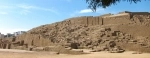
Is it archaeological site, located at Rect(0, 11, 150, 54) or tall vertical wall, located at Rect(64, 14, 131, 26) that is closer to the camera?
archaeological site, located at Rect(0, 11, 150, 54)

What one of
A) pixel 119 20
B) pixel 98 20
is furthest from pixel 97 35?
pixel 98 20

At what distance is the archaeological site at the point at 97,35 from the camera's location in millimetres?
25578

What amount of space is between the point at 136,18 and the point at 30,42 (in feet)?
48.0

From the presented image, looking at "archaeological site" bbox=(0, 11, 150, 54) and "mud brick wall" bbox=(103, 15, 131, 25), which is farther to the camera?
"mud brick wall" bbox=(103, 15, 131, 25)

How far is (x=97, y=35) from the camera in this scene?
32.2 metres

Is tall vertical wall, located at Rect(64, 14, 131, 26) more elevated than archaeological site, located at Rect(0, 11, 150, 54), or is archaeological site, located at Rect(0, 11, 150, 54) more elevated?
tall vertical wall, located at Rect(64, 14, 131, 26)

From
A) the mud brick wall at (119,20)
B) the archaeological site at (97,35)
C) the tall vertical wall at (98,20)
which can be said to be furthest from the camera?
the tall vertical wall at (98,20)

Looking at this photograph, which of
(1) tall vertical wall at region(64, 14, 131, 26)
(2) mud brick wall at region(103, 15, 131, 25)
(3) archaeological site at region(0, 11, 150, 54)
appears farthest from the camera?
(1) tall vertical wall at region(64, 14, 131, 26)

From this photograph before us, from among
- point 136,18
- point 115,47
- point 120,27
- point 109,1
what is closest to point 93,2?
point 109,1

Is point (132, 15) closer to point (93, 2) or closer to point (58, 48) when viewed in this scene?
point (58, 48)

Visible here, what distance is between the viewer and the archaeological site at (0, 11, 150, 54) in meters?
25.6

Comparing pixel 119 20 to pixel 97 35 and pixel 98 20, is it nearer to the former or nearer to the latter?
pixel 97 35

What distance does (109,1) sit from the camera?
1098cm

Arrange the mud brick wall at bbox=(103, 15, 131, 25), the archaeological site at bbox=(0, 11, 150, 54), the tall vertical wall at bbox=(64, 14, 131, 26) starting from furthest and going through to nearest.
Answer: the tall vertical wall at bbox=(64, 14, 131, 26) < the mud brick wall at bbox=(103, 15, 131, 25) < the archaeological site at bbox=(0, 11, 150, 54)
